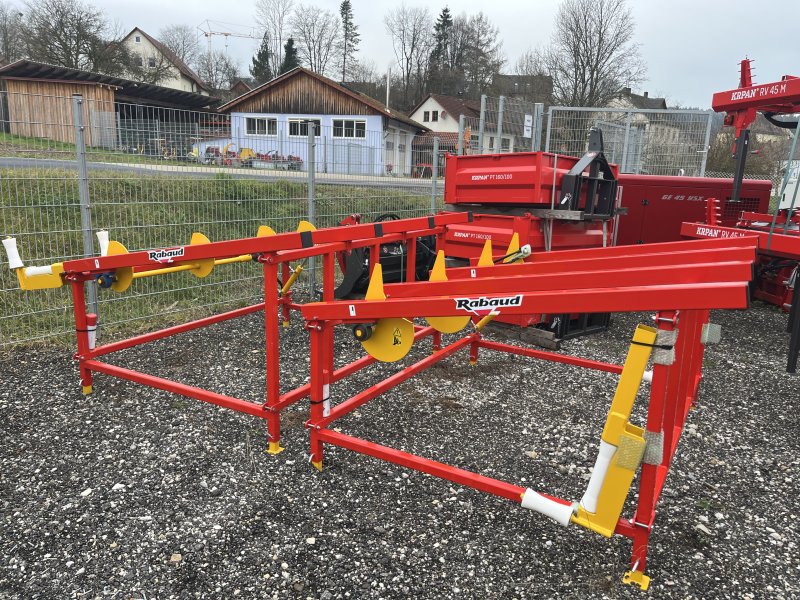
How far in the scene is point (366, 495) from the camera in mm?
2885

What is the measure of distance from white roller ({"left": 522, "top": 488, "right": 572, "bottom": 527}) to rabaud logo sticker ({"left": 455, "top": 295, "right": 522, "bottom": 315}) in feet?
2.65

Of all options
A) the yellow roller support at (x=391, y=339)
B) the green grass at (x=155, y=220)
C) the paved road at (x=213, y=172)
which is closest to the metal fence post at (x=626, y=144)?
the paved road at (x=213, y=172)

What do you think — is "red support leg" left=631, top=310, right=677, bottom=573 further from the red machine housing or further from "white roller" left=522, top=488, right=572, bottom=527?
the red machine housing

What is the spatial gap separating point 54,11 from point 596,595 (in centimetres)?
4407

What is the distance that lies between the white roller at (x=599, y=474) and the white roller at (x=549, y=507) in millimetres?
80

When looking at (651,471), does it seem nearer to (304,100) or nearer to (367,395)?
(367,395)

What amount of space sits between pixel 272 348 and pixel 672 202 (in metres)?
7.02

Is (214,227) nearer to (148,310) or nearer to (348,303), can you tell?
(148,310)

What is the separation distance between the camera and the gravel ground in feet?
7.58

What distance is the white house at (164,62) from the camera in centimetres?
5122

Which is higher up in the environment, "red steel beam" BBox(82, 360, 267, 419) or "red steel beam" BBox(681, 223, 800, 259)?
"red steel beam" BBox(681, 223, 800, 259)

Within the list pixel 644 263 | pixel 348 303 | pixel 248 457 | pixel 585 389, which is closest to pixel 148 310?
pixel 248 457

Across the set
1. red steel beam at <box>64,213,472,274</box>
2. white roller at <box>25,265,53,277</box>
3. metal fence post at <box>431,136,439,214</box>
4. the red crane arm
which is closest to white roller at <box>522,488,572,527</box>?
red steel beam at <box>64,213,472,274</box>

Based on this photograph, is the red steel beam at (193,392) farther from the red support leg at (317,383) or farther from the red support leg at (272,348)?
the red support leg at (317,383)
